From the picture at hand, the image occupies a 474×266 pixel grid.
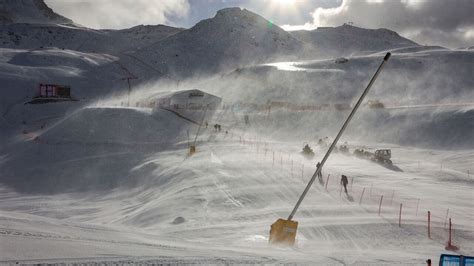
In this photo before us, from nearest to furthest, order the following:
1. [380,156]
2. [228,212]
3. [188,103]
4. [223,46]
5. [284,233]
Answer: [284,233] < [228,212] < [380,156] < [188,103] < [223,46]

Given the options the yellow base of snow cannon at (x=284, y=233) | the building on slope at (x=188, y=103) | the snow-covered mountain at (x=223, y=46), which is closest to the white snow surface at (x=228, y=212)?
the yellow base of snow cannon at (x=284, y=233)

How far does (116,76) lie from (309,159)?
228 ft

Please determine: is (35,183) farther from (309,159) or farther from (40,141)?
(309,159)

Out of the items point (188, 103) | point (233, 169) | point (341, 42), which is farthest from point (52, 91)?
point (341, 42)

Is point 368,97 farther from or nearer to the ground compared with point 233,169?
farther from the ground

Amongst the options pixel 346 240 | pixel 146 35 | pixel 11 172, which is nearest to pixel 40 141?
pixel 11 172

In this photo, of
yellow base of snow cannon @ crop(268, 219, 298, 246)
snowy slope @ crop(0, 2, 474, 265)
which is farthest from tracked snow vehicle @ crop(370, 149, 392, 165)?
yellow base of snow cannon @ crop(268, 219, 298, 246)

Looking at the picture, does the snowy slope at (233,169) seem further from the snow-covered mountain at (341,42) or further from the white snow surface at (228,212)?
the snow-covered mountain at (341,42)

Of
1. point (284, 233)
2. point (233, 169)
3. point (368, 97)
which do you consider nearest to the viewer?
point (284, 233)

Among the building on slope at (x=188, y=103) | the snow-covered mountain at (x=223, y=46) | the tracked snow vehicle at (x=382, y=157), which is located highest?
the snow-covered mountain at (x=223, y=46)

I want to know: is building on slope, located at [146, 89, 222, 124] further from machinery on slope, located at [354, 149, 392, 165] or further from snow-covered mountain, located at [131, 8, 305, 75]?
snow-covered mountain, located at [131, 8, 305, 75]

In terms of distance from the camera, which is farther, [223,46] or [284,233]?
[223,46]

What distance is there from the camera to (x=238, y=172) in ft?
86.2

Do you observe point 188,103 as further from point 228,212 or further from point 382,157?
point 228,212
